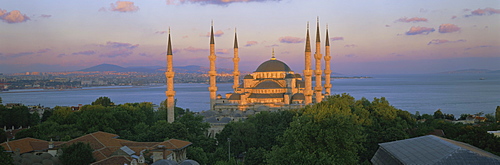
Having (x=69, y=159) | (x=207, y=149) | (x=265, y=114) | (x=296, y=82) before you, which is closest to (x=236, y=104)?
(x=296, y=82)

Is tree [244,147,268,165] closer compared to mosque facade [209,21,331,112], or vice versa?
A: tree [244,147,268,165]

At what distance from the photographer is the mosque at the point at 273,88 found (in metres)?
45.5

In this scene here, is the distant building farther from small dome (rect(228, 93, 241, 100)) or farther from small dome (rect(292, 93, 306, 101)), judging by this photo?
small dome (rect(228, 93, 241, 100))

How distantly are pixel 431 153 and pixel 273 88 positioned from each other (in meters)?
37.3

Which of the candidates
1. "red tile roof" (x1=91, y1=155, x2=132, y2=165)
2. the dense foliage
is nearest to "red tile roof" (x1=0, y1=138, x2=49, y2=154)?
the dense foliage

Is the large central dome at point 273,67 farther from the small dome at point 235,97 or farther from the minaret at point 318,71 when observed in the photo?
the minaret at point 318,71

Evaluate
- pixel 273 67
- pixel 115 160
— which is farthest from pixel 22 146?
pixel 273 67

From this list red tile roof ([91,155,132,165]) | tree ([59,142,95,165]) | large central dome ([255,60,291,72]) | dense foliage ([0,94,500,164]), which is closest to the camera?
dense foliage ([0,94,500,164])

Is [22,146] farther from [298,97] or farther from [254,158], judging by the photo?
[298,97]

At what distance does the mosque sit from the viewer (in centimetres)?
4550

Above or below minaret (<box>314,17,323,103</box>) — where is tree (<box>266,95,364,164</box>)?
below

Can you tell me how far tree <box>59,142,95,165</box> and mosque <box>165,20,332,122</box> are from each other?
2932 centimetres

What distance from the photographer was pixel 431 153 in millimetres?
14734

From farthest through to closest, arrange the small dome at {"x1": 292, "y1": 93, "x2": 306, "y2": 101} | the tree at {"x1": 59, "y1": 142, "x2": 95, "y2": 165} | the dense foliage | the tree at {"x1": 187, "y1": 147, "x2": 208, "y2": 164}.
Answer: the small dome at {"x1": 292, "y1": 93, "x2": 306, "y2": 101}, the tree at {"x1": 187, "y1": 147, "x2": 208, "y2": 164}, the tree at {"x1": 59, "y1": 142, "x2": 95, "y2": 165}, the dense foliage
